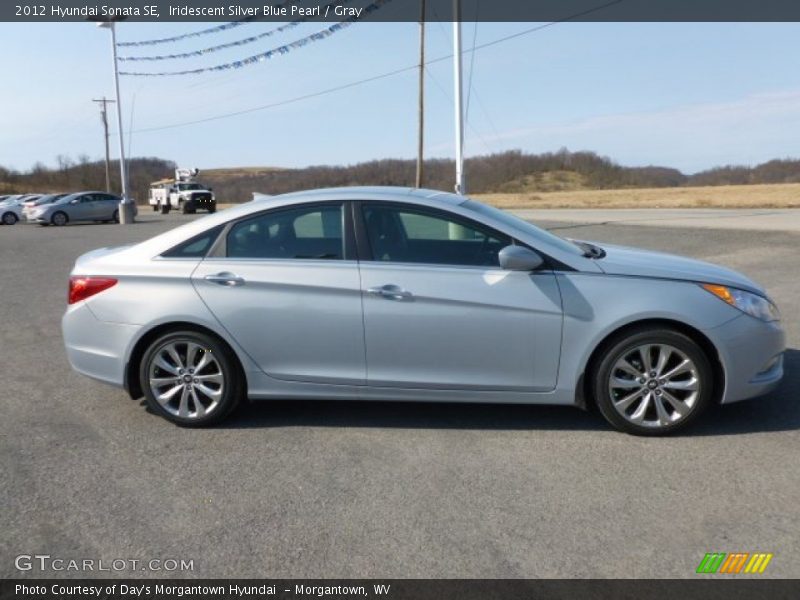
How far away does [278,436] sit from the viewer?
15.3 feet

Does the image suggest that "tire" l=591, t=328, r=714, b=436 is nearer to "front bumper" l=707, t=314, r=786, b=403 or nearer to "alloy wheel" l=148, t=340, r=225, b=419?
"front bumper" l=707, t=314, r=786, b=403

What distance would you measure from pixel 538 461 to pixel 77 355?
3.20 m

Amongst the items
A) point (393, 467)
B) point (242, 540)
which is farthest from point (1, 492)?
point (393, 467)

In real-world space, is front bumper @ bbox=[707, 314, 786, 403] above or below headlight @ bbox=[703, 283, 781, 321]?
below

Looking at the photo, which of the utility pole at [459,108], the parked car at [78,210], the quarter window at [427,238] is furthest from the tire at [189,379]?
the parked car at [78,210]

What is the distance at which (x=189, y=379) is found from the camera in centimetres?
475

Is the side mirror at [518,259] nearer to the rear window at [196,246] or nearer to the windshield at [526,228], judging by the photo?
the windshield at [526,228]

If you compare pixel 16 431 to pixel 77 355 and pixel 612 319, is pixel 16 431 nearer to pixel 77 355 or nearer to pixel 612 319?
pixel 77 355

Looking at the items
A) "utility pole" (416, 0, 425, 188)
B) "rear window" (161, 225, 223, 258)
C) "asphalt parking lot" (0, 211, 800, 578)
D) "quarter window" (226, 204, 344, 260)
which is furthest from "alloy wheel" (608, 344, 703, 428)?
"utility pole" (416, 0, 425, 188)

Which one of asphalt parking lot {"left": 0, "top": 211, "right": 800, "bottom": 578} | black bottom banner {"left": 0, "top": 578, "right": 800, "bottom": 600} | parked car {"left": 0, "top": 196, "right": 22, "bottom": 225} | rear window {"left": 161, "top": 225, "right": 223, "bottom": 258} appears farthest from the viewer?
parked car {"left": 0, "top": 196, "right": 22, "bottom": 225}

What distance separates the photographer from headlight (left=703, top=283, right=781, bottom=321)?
4.44 m

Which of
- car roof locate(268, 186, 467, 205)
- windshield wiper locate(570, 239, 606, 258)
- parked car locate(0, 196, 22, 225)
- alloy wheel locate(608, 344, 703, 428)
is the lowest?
parked car locate(0, 196, 22, 225)

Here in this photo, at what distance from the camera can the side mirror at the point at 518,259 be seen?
14.4 ft

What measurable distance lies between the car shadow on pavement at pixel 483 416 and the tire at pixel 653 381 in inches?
8.4
